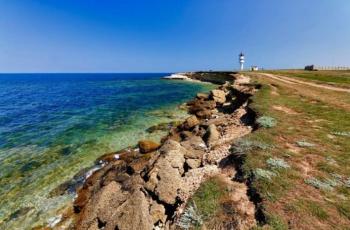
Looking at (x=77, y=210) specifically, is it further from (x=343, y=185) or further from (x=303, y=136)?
(x=303, y=136)

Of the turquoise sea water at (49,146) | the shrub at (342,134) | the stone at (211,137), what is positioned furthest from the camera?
the stone at (211,137)

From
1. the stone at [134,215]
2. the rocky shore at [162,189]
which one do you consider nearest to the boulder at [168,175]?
the rocky shore at [162,189]

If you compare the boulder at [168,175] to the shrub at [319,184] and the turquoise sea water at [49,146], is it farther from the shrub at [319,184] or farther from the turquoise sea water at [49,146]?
the turquoise sea water at [49,146]

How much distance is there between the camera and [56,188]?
15.0 metres

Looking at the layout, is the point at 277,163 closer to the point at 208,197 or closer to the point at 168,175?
the point at 208,197

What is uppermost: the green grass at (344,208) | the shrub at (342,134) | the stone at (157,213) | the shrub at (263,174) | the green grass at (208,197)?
the shrub at (342,134)

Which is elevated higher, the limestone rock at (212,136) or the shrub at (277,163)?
the shrub at (277,163)

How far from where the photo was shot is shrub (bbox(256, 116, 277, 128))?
15.6 metres

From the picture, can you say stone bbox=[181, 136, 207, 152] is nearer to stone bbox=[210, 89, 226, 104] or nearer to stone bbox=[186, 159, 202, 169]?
stone bbox=[186, 159, 202, 169]

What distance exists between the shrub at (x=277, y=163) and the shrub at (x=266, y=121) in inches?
202

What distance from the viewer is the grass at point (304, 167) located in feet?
23.9

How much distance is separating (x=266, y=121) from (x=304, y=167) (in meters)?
6.58

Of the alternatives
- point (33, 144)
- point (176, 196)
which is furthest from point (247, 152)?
point (33, 144)

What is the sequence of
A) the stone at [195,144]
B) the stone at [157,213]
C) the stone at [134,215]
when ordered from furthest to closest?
1. the stone at [195,144]
2. the stone at [157,213]
3. the stone at [134,215]
